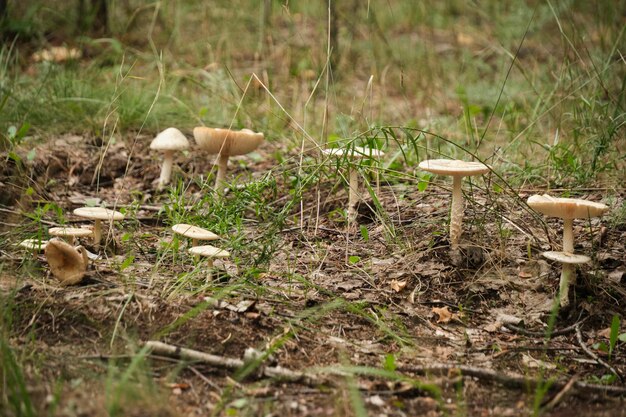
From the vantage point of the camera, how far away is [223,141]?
3.93m

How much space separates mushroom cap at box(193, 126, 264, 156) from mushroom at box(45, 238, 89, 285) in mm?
1319

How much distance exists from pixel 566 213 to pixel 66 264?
2318 millimetres

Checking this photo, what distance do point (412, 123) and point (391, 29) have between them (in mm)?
4445

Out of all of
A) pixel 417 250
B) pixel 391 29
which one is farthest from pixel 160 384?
pixel 391 29

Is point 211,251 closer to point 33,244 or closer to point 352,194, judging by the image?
point 33,244

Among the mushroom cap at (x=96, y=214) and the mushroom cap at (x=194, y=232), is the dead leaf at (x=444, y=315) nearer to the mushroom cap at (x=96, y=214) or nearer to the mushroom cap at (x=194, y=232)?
the mushroom cap at (x=194, y=232)

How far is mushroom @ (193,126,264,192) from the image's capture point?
12.8ft

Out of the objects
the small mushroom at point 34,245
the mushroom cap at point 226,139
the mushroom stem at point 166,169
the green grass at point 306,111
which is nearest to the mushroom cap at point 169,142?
the mushroom stem at point 166,169

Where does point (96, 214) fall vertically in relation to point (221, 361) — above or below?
above

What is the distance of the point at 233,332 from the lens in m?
2.62

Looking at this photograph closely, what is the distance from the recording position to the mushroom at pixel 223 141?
12.8ft

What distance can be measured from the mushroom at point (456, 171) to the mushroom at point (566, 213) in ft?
1.04

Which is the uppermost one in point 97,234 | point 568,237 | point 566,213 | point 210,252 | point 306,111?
point 306,111

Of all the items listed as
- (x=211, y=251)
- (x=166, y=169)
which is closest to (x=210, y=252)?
(x=211, y=251)
